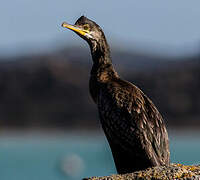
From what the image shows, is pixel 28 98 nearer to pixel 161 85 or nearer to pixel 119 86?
pixel 161 85

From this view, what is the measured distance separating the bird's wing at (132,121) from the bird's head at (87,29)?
1.30 metres

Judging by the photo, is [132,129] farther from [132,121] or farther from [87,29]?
[87,29]

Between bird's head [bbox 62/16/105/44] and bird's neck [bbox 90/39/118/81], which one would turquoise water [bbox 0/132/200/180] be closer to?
bird's neck [bbox 90/39/118/81]

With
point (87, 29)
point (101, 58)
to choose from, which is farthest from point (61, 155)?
point (87, 29)

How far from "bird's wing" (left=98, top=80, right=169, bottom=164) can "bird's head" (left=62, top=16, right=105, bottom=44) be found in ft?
4.28

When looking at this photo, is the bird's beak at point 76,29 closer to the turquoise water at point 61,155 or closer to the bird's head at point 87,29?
the bird's head at point 87,29

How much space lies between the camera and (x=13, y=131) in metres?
61.6

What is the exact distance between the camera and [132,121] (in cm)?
918

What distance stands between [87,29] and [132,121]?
81.2 inches

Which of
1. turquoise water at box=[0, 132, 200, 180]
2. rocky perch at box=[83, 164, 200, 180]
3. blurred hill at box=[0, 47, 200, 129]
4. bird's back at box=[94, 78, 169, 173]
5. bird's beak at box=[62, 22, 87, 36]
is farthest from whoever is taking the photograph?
blurred hill at box=[0, 47, 200, 129]

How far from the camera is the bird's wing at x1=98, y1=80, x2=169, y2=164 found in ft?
29.7

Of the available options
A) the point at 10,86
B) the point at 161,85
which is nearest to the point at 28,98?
the point at 10,86

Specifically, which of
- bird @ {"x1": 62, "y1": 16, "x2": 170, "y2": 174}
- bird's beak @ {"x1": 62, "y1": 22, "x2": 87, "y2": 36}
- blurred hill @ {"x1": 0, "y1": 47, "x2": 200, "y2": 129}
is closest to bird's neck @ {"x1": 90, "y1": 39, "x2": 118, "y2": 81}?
bird's beak @ {"x1": 62, "y1": 22, "x2": 87, "y2": 36}

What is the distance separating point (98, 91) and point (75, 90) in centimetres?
5679
